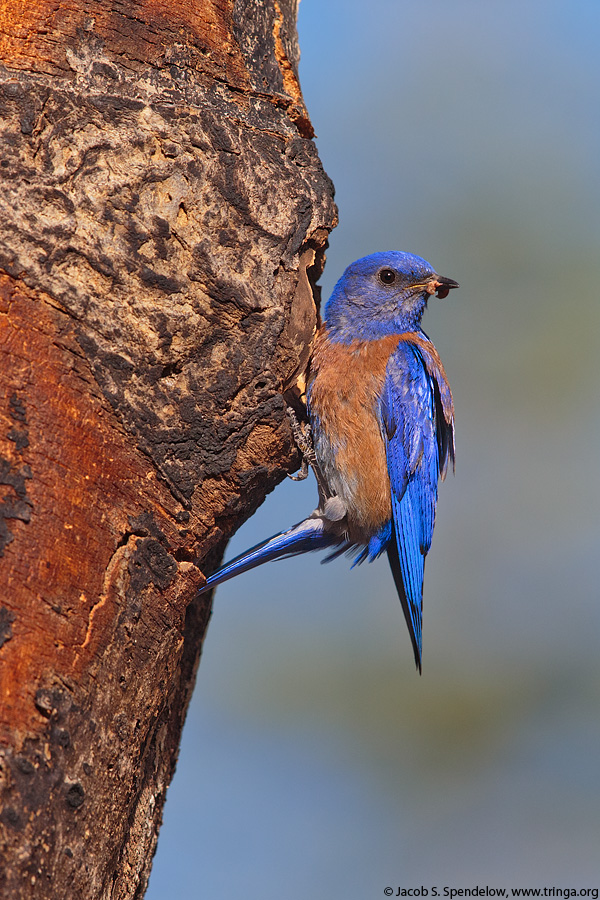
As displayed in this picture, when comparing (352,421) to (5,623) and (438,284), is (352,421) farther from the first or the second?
(5,623)

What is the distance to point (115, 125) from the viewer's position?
2668mm

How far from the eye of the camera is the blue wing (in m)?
4.09

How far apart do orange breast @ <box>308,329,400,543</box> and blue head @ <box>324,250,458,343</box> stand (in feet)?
0.47

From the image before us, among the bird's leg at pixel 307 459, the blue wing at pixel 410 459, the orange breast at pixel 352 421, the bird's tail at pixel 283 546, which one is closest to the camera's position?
the bird's tail at pixel 283 546

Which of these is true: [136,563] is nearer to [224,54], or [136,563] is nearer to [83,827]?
[83,827]

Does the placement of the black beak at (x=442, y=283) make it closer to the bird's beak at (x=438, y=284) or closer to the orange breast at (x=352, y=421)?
the bird's beak at (x=438, y=284)

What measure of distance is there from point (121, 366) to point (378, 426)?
178 centimetres

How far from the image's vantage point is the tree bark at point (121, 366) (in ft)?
7.36

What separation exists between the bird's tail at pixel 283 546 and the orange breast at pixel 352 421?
193 mm

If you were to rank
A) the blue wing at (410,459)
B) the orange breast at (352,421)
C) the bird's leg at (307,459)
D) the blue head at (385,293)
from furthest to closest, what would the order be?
the blue head at (385,293) < the blue wing at (410,459) < the orange breast at (352,421) < the bird's leg at (307,459)

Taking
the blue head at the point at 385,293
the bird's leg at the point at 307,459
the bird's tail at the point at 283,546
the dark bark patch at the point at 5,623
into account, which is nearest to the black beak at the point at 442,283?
the blue head at the point at 385,293

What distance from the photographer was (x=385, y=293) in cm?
436

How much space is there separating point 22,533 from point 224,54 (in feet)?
6.08

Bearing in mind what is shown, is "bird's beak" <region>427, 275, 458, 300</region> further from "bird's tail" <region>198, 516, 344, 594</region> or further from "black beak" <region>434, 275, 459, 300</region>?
"bird's tail" <region>198, 516, 344, 594</region>
